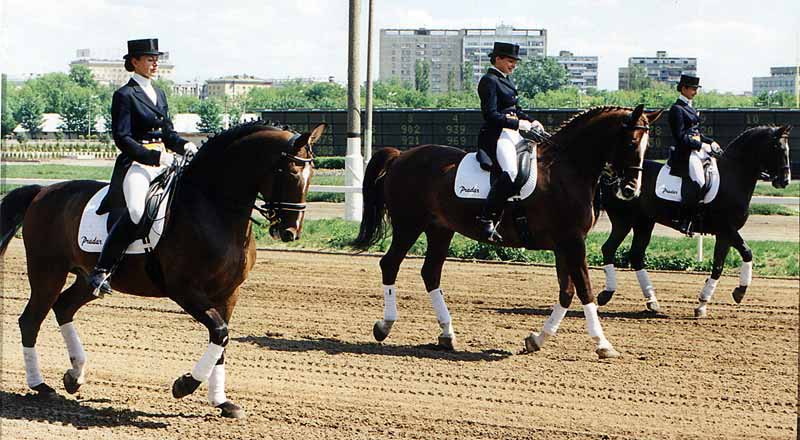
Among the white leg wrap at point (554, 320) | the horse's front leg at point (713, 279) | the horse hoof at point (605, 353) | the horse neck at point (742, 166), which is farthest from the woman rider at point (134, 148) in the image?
the horse neck at point (742, 166)

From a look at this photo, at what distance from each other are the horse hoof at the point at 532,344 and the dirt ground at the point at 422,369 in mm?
140

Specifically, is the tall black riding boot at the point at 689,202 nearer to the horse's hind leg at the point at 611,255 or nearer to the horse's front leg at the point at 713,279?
the horse's front leg at the point at 713,279

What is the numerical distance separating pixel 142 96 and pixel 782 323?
7.88 metres

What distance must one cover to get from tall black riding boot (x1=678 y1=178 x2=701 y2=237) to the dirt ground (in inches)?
39.6

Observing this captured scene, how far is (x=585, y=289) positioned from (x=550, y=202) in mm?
911

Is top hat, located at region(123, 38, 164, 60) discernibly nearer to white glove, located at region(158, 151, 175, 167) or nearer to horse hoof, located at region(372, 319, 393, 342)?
white glove, located at region(158, 151, 175, 167)

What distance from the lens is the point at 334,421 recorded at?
8336 millimetres

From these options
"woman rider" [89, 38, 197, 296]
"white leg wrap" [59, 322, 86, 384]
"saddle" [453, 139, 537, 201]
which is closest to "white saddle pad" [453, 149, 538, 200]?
"saddle" [453, 139, 537, 201]

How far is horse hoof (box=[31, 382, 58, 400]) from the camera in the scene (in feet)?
29.2

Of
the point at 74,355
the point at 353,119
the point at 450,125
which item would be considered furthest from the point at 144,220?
the point at 450,125

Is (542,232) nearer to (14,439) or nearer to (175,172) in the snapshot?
(175,172)

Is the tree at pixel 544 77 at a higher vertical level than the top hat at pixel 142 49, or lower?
higher

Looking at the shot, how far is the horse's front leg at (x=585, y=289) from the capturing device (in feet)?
34.7

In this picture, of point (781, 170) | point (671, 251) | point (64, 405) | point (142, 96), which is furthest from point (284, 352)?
point (671, 251)
